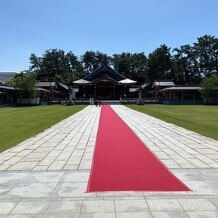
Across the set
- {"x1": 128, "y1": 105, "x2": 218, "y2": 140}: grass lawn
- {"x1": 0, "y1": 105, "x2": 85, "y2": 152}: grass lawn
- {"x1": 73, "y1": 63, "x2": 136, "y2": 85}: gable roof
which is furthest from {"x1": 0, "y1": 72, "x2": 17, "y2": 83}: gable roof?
{"x1": 128, "y1": 105, "x2": 218, "y2": 140}: grass lawn

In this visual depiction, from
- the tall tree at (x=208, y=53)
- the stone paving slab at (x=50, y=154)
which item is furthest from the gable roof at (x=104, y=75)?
the stone paving slab at (x=50, y=154)

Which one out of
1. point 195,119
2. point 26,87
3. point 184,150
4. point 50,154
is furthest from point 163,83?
point 50,154

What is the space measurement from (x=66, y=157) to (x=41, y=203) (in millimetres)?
4036

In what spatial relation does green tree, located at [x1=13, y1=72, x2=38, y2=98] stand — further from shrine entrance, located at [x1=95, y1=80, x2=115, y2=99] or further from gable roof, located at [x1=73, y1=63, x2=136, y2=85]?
shrine entrance, located at [x1=95, y1=80, x2=115, y2=99]

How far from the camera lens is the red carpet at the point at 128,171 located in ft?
20.6

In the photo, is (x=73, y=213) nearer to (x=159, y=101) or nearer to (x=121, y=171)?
→ (x=121, y=171)

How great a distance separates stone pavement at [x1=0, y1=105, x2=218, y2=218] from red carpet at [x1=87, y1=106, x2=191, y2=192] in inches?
9.0

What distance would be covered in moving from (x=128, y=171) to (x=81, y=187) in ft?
5.35

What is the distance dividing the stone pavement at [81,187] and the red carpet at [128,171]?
0.75ft

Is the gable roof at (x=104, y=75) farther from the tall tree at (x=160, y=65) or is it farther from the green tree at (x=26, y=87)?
the tall tree at (x=160, y=65)

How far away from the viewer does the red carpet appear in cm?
628

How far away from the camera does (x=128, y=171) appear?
24.8 feet

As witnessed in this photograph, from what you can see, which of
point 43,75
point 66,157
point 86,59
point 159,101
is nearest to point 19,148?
point 66,157

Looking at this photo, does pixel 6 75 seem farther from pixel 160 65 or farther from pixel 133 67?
pixel 160 65
